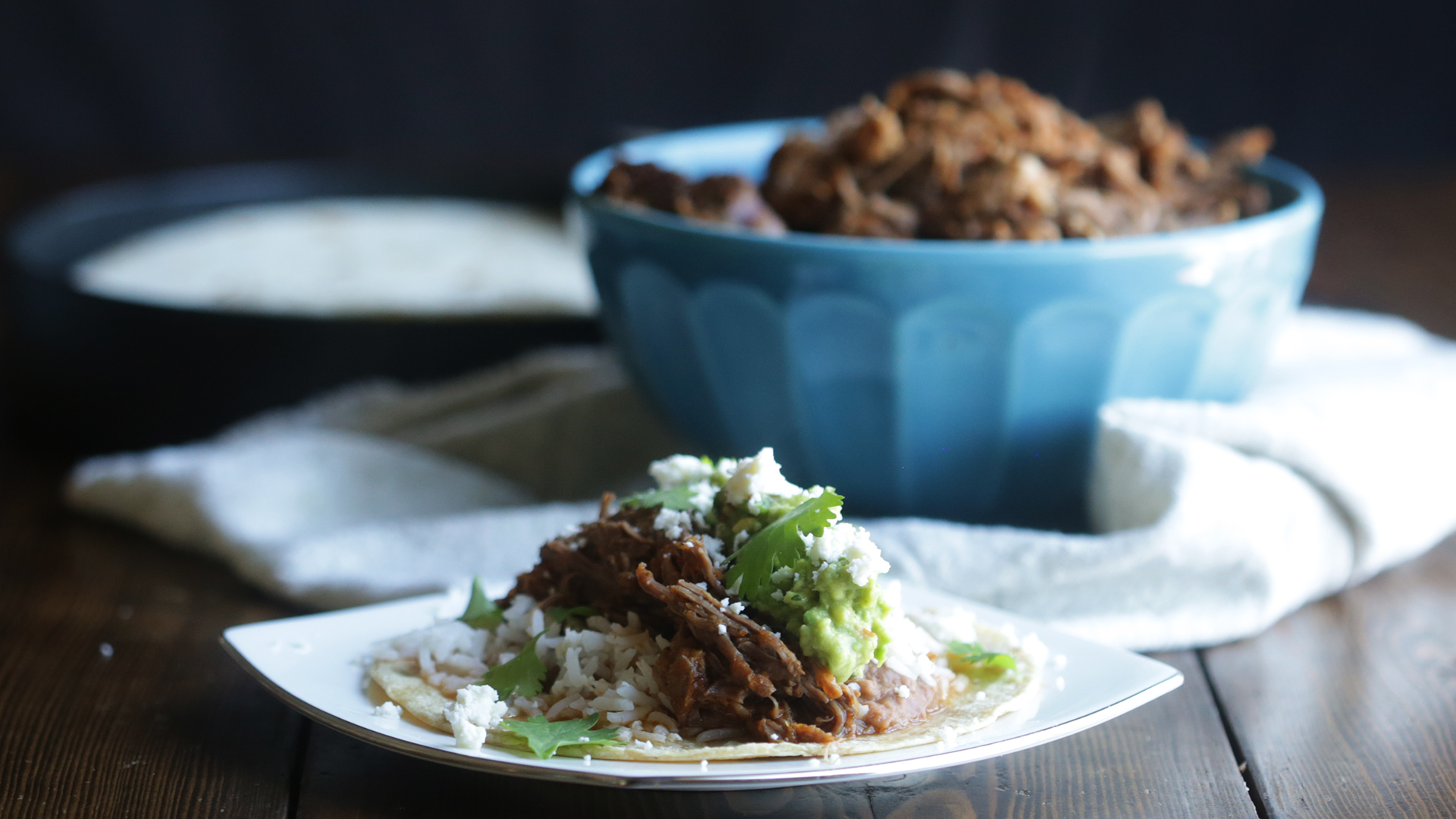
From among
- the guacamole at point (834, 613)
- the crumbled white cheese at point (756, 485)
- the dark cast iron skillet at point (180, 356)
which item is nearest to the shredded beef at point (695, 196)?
the dark cast iron skillet at point (180, 356)

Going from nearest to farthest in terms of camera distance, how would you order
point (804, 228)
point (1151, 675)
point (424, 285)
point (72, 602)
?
point (1151, 675)
point (72, 602)
point (804, 228)
point (424, 285)

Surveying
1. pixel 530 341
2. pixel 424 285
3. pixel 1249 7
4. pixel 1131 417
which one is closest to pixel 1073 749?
pixel 1131 417

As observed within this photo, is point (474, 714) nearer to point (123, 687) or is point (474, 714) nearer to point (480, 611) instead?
point (480, 611)

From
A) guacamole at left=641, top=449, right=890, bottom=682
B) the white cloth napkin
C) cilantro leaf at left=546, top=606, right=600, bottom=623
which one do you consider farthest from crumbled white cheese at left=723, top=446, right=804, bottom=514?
the white cloth napkin

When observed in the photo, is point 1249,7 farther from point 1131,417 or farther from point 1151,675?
point 1151,675

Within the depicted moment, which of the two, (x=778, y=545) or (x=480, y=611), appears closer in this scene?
(x=778, y=545)

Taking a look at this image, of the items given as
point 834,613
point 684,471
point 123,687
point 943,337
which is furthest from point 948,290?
point 123,687

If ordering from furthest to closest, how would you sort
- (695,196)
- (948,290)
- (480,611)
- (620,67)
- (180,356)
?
(620,67) → (180,356) → (695,196) → (948,290) → (480,611)
